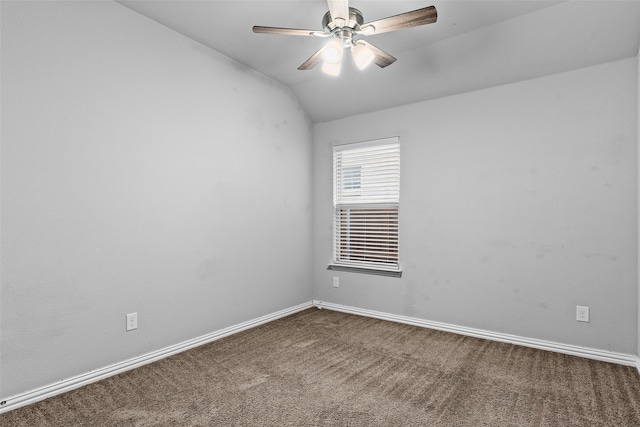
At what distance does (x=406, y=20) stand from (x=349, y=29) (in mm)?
386

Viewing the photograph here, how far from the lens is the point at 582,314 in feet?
9.13

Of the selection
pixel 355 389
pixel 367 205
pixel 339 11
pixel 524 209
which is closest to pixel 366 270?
pixel 367 205

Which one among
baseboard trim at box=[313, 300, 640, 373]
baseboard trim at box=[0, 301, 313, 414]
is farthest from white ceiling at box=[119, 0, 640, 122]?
baseboard trim at box=[0, 301, 313, 414]

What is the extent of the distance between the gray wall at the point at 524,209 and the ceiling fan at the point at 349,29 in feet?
4.26

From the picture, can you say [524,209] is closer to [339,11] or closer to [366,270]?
[366,270]

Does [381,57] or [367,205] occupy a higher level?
[381,57]

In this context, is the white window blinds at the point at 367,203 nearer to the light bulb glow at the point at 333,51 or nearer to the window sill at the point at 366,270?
the window sill at the point at 366,270

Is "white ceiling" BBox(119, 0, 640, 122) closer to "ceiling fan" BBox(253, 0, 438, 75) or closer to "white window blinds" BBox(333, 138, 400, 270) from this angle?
"ceiling fan" BBox(253, 0, 438, 75)

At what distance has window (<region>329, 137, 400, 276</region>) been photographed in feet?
12.6

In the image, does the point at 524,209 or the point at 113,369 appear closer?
the point at 113,369

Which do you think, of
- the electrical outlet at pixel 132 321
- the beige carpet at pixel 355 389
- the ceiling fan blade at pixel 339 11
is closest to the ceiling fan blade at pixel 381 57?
the ceiling fan blade at pixel 339 11

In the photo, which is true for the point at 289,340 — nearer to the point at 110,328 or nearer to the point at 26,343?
the point at 110,328

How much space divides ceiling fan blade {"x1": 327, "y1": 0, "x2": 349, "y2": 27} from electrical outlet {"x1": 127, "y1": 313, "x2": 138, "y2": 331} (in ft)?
8.17

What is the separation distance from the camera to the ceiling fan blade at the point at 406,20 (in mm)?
1946
